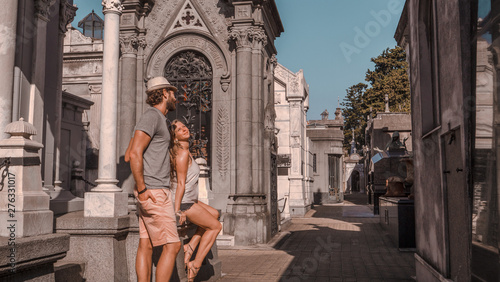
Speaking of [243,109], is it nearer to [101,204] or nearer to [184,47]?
[184,47]

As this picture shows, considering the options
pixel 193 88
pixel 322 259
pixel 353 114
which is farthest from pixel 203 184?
pixel 353 114

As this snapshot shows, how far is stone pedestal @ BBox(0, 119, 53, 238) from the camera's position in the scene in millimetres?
4422

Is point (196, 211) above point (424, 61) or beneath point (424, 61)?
beneath

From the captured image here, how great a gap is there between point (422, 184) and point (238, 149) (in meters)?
6.34

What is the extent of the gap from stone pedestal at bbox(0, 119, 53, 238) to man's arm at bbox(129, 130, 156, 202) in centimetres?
103

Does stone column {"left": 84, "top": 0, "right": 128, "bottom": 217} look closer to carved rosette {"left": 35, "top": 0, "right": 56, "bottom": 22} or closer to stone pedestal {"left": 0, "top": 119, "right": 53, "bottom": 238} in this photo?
stone pedestal {"left": 0, "top": 119, "right": 53, "bottom": 238}

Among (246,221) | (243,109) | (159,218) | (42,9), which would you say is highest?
(42,9)

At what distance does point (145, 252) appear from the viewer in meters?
4.93

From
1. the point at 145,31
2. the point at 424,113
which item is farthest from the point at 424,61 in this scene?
the point at 145,31

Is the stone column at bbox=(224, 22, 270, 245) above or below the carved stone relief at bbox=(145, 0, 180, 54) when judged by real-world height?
below

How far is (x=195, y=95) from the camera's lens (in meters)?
13.3

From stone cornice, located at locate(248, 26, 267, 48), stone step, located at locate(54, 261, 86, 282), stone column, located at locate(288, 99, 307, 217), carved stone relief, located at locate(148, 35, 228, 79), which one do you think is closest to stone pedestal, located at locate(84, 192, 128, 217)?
stone step, located at locate(54, 261, 86, 282)

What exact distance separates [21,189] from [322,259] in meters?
6.77

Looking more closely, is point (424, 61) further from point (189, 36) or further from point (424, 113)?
point (189, 36)
